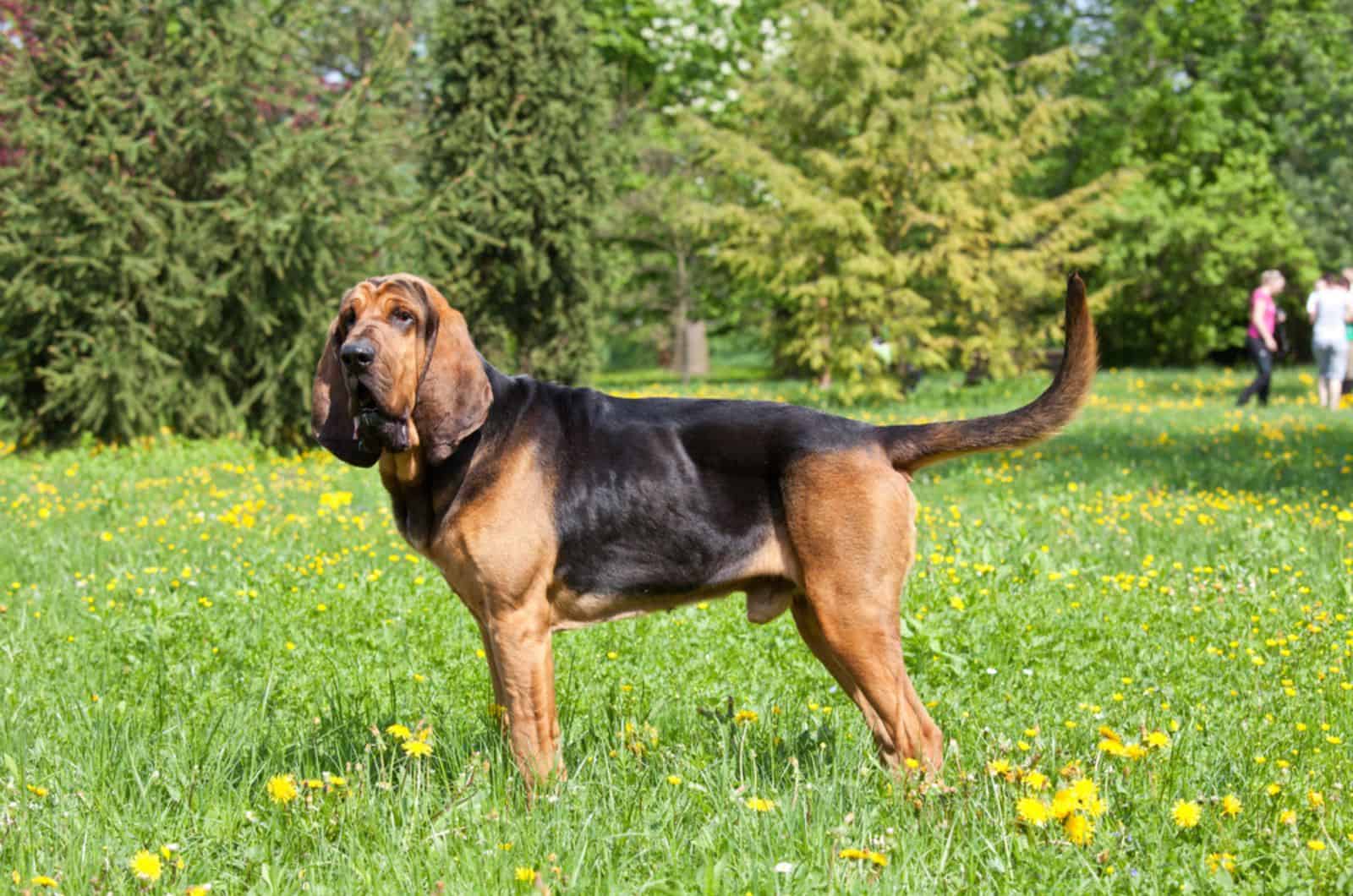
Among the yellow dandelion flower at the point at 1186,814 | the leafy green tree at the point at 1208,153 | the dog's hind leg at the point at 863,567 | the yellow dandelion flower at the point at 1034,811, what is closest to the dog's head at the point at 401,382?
the dog's hind leg at the point at 863,567

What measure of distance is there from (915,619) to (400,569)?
3.03m

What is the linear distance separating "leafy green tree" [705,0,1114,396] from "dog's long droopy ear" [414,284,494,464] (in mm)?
16600

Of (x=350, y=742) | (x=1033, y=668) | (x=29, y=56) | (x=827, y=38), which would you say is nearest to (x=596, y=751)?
(x=350, y=742)

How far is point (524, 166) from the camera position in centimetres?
1853

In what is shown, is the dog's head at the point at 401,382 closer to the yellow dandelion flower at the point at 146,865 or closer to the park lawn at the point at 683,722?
the park lawn at the point at 683,722

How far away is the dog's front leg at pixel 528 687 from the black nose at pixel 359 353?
853 millimetres

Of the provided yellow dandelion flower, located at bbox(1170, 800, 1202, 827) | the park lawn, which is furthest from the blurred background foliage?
yellow dandelion flower, located at bbox(1170, 800, 1202, 827)

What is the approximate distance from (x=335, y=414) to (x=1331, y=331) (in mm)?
16949

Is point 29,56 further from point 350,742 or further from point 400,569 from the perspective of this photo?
point 350,742

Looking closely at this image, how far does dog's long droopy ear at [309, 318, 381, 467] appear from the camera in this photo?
3.72m

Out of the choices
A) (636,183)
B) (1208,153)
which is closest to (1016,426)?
(636,183)

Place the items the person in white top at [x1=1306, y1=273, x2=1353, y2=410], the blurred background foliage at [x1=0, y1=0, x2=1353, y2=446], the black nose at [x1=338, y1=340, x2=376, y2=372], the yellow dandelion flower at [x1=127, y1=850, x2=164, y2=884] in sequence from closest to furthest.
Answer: the yellow dandelion flower at [x1=127, y1=850, x2=164, y2=884]
the black nose at [x1=338, y1=340, x2=376, y2=372]
the blurred background foliage at [x1=0, y1=0, x2=1353, y2=446]
the person in white top at [x1=1306, y1=273, x2=1353, y2=410]

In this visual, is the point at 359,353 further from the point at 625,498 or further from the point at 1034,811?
the point at 1034,811

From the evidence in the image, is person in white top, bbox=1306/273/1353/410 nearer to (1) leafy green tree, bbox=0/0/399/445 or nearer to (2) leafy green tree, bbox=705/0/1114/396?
(2) leafy green tree, bbox=705/0/1114/396
